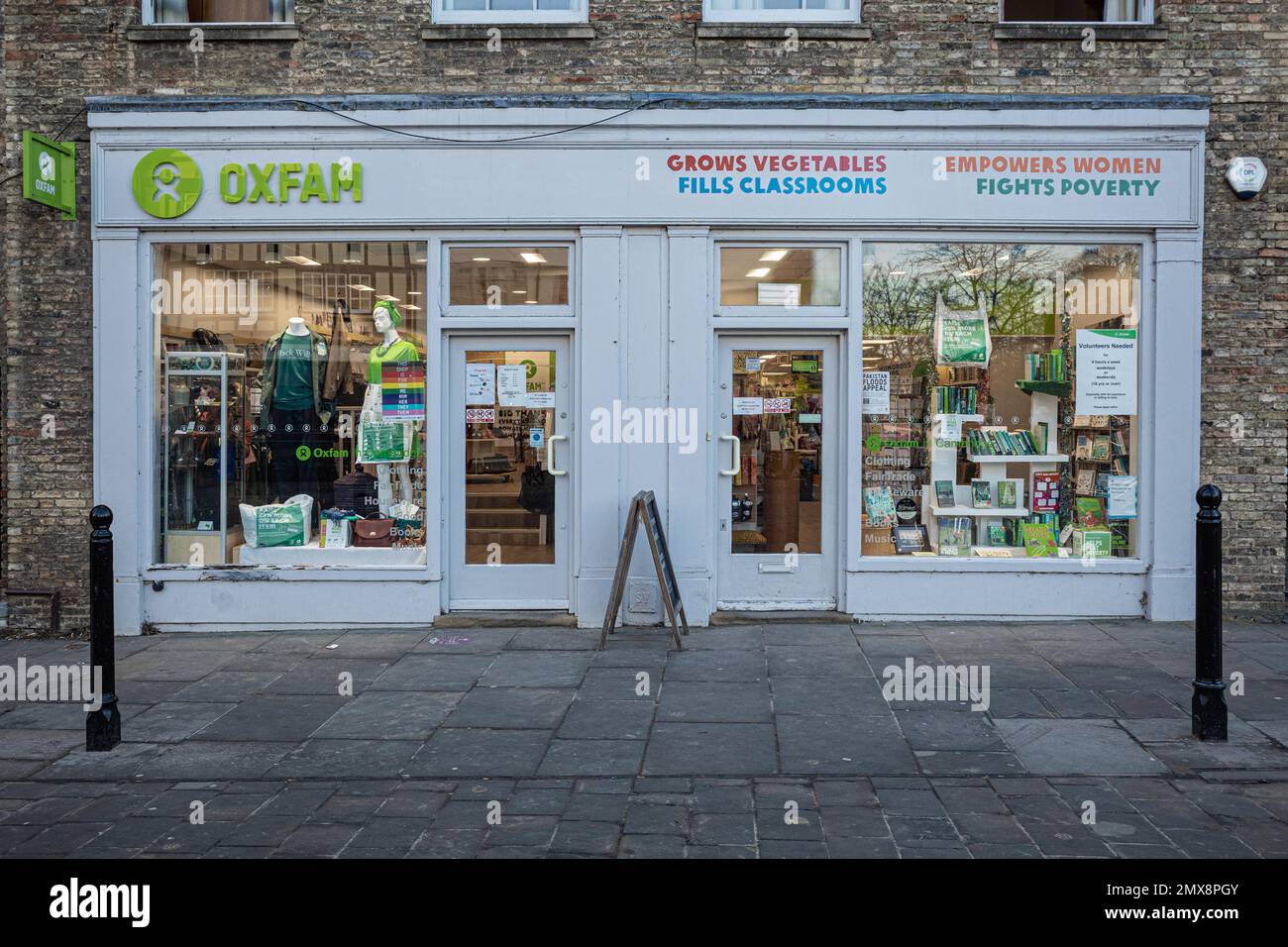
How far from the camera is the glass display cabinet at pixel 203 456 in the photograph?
32.6ft

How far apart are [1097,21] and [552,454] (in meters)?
6.11

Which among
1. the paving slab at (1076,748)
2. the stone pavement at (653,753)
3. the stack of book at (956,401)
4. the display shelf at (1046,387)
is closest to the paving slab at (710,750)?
the stone pavement at (653,753)

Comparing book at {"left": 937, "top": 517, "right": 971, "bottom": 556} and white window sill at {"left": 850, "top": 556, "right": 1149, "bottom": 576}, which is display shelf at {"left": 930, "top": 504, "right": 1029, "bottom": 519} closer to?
book at {"left": 937, "top": 517, "right": 971, "bottom": 556}

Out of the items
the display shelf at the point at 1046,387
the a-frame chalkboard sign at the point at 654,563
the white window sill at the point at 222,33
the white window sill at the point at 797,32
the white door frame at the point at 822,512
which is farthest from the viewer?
the display shelf at the point at 1046,387

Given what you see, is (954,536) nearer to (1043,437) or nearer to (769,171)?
(1043,437)

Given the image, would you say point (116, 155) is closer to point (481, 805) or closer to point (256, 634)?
point (256, 634)

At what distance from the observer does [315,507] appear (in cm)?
1002

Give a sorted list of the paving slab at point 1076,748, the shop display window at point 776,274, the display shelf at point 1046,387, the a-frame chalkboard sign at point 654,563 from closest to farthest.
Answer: the paving slab at point 1076,748 < the a-frame chalkboard sign at point 654,563 < the shop display window at point 776,274 < the display shelf at point 1046,387

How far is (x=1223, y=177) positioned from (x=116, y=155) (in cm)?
935

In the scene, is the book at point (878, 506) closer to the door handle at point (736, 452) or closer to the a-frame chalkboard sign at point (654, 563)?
the door handle at point (736, 452)

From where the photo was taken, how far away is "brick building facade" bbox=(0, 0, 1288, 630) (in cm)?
950

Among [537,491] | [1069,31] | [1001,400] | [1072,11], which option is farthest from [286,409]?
[1072,11]

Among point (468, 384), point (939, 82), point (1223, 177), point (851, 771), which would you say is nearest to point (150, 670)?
point (468, 384)

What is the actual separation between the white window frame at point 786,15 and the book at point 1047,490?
425 cm
